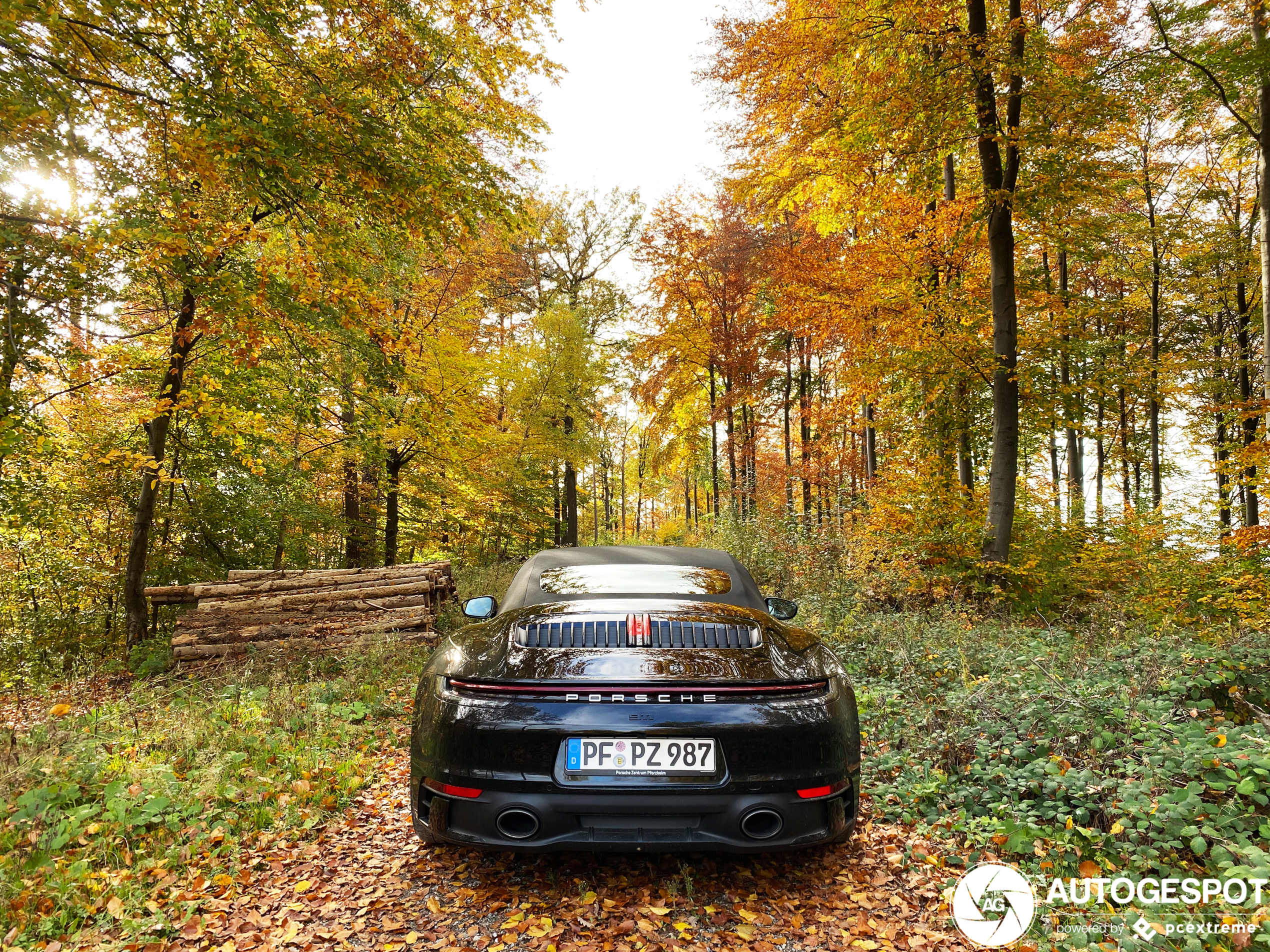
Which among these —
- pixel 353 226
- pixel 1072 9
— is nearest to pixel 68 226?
pixel 353 226

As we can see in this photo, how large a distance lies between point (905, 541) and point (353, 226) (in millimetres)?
7716

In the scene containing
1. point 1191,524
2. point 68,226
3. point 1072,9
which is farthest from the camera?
point 1072,9

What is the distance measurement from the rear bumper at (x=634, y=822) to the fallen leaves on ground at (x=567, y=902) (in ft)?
0.91

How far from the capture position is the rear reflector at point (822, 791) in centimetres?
223

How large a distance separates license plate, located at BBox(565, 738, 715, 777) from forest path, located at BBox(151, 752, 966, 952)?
633 mm

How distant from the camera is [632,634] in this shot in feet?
8.12

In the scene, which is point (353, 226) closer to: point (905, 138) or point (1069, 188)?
point (905, 138)

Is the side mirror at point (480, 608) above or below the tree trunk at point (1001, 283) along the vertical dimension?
below

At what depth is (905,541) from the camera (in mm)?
8312

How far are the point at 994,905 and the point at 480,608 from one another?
8.56ft

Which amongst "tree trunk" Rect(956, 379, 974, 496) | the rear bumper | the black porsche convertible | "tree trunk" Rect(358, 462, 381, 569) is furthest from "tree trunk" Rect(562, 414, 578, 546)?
the rear bumper

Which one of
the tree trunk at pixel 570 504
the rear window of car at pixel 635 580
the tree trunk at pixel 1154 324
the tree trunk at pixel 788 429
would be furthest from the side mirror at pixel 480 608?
the tree trunk at pixel 1154 324

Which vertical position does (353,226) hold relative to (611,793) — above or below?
above

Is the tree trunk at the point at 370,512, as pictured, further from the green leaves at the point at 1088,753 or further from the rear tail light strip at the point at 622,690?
the rear tail light strip at the point at 622,690
